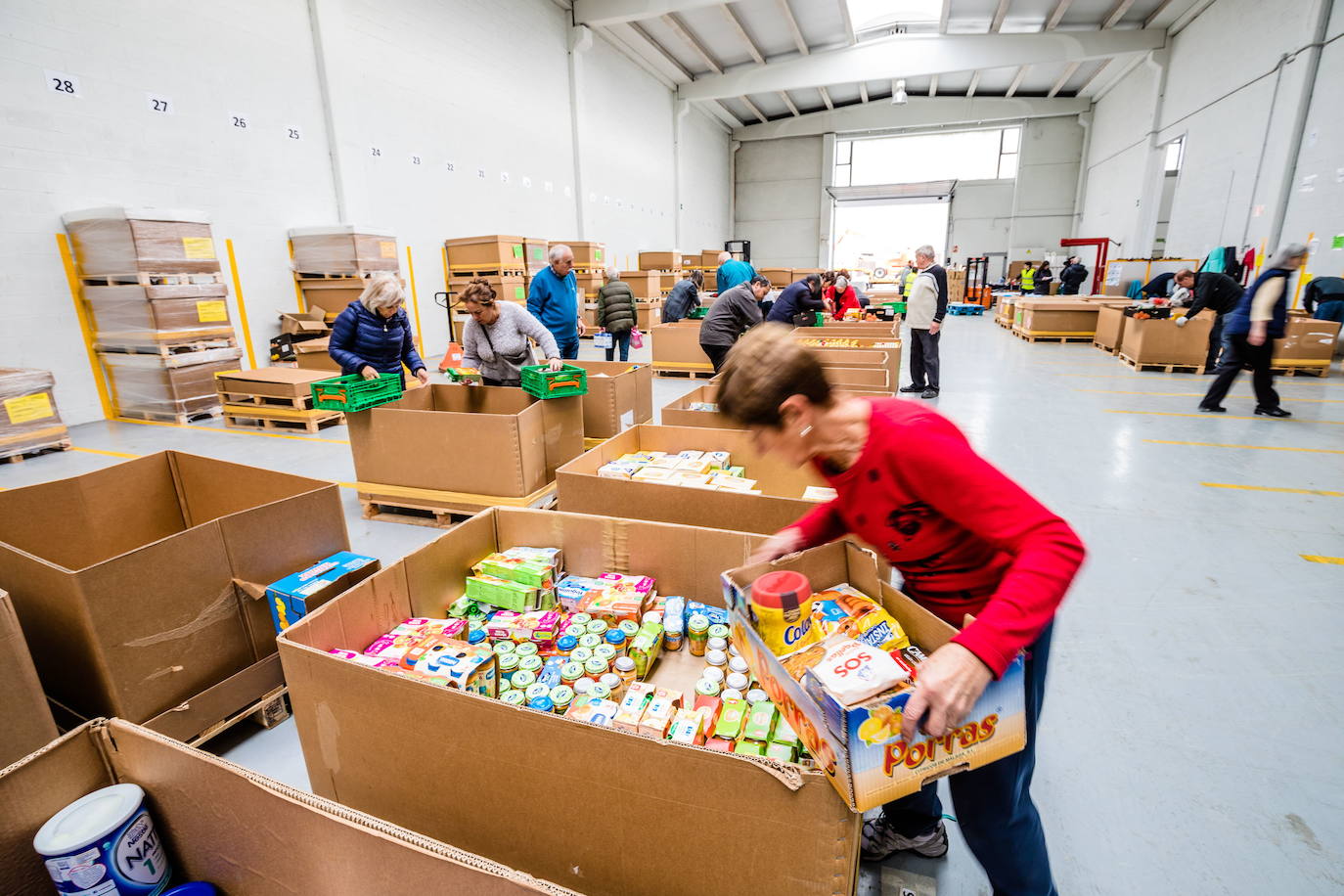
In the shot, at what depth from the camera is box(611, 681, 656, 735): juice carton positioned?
5.31 ft

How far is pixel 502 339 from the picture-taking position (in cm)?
426

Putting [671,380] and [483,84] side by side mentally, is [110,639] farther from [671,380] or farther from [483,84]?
[483,84]

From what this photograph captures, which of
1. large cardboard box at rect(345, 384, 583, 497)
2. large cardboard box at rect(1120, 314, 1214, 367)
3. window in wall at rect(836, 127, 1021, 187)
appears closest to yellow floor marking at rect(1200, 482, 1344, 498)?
large cardboard box at rect(345, 384, 583, 497)

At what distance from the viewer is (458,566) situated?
88.8 inches

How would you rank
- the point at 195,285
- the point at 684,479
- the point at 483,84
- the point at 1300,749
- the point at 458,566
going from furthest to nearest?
the point at 483,84
the point at 195,285
the point at 684,479
the point at 458,566
the point at 1300,749

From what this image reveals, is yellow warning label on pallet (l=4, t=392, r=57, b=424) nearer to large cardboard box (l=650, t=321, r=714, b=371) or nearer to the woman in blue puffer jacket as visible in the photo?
the woman in blue puffer jacket

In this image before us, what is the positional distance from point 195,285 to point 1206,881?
26.2ft

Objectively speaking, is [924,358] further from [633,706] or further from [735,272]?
[633,706]

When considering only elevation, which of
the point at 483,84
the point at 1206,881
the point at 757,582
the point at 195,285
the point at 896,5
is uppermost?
the point at 896,5

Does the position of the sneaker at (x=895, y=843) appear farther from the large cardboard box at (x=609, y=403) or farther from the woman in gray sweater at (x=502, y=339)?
the large cardboard box at (x=609, y=403)

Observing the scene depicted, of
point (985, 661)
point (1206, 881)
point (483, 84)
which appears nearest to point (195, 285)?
point (483, 84)

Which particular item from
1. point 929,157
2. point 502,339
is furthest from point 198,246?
point 929,157

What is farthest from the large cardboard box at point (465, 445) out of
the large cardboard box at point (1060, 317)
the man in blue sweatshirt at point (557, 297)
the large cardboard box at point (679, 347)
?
the large cardboard box at point (1060, 317)

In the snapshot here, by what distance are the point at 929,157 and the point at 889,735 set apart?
25092 mm
